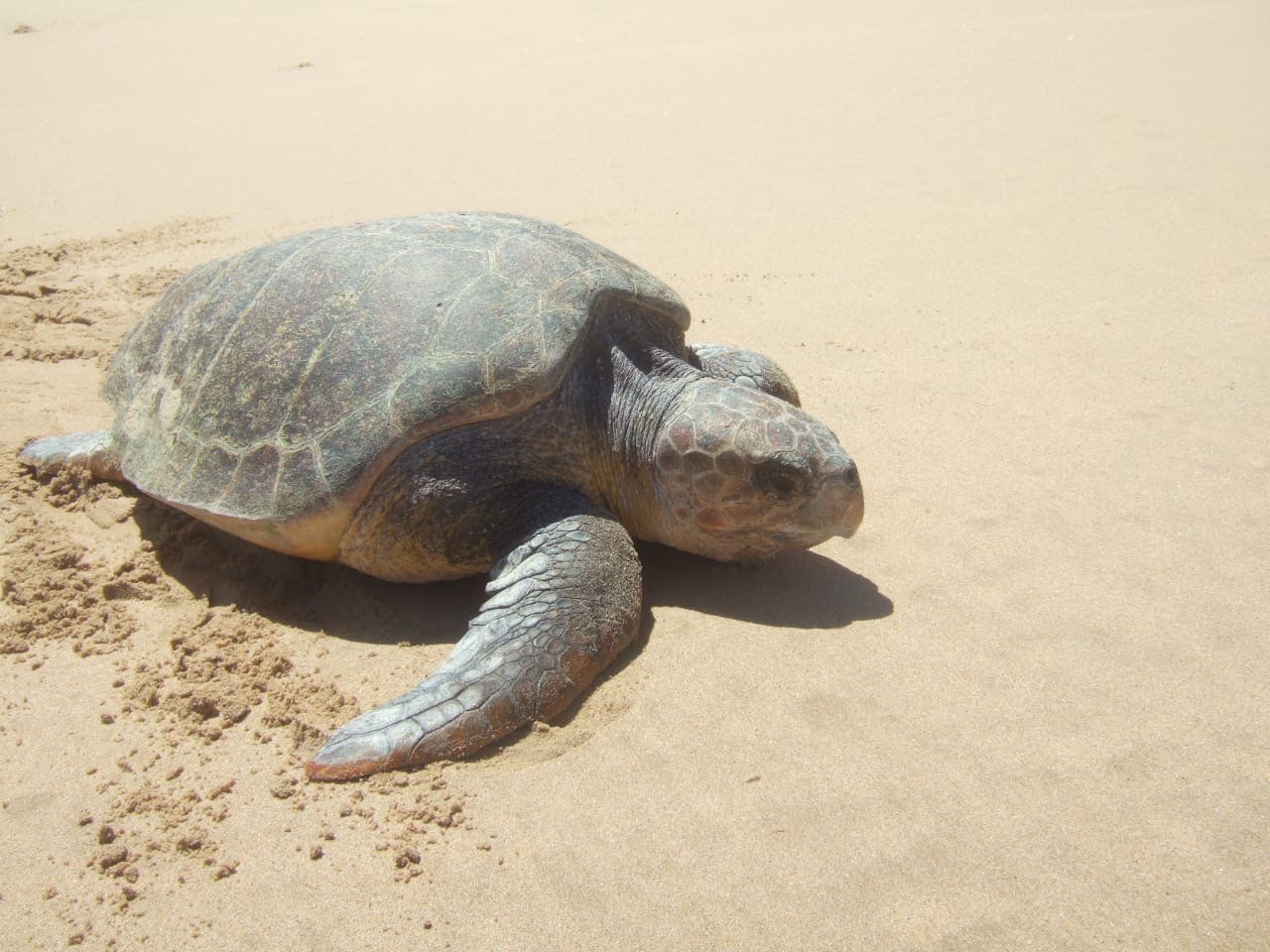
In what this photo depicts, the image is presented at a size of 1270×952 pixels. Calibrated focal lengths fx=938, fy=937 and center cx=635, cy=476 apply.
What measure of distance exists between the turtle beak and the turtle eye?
74 mm

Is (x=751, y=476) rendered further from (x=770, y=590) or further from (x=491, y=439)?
(x=491, y=439)

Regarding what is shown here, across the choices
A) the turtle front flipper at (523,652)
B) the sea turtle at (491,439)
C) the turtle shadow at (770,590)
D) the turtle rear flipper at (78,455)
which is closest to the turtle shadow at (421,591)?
the turtle shadow at (770,590)

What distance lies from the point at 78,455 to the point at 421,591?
1.65m

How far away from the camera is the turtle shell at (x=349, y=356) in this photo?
9.89 ft

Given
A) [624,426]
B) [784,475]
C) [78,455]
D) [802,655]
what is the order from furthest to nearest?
[78,455]
[624,426]
[784,475]
[802,655]

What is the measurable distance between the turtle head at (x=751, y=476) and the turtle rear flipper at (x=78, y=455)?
2.27 metres

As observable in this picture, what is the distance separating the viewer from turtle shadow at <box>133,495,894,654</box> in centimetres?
314

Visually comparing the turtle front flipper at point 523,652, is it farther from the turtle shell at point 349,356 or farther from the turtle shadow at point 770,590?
the turtle shell at point 349,356

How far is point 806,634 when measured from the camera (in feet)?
9.91

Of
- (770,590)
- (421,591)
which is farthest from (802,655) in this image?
(421,591)

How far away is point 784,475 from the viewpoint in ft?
9.98

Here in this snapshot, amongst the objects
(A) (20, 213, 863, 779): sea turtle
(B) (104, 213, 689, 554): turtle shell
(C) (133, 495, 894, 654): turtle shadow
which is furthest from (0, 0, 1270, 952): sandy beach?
(B) (104, 213, 689, 554): turtle shell

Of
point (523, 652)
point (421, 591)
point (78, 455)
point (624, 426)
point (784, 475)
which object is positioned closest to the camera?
point (523, 652)

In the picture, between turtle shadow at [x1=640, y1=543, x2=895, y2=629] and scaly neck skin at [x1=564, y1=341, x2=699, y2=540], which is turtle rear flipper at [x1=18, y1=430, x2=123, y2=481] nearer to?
scaly neck skin at [x1=564, y1=341, x2=699, y2=540]
